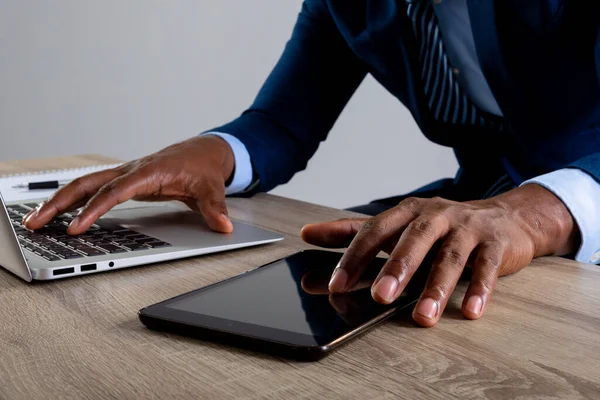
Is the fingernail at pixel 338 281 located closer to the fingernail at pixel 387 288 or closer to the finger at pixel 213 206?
the fingernail at pixel 387 288

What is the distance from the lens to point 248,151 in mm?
1164

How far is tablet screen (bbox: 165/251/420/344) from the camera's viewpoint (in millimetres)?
519

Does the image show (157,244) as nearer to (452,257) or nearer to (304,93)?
(452,257)

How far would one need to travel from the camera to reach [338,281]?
597mm

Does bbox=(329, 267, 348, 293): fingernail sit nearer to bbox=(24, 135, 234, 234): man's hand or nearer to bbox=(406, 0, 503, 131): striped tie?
bbox=(24, 135, 234, 234): man's hand

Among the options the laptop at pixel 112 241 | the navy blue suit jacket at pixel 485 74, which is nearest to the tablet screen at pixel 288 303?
the laptop at pixel 112 241

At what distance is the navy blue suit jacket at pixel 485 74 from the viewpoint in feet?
3.35

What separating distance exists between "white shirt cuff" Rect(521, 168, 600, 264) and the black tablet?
270 millimetres

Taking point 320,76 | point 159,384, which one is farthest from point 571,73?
point 159,384

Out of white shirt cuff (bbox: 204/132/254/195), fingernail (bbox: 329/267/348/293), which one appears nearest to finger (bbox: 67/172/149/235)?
white shirt cuff (bbox: 204/132/254/195)

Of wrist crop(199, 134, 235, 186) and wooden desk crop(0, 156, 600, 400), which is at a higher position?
wrist crop(199, 134, 235, 186)

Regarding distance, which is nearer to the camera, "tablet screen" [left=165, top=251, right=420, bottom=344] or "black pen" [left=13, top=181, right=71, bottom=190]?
"tablet screen" [left=165, top=251, right=420, bottom=344]

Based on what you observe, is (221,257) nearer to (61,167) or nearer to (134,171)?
(134,171)

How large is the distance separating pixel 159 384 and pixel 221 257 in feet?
1.01
